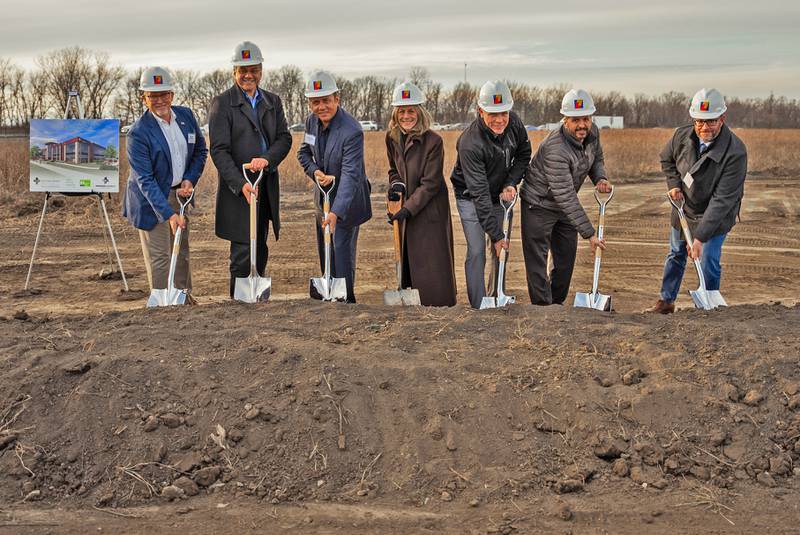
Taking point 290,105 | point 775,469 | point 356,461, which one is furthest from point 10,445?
point 290,105

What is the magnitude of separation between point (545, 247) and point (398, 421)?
111 inches

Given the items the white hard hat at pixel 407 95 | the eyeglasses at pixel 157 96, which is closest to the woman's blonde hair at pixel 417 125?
the white hard hat at pixel 407 95

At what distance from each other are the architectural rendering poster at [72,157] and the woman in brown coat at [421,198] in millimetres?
3494

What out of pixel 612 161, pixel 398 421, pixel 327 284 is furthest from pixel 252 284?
pixel 612 161

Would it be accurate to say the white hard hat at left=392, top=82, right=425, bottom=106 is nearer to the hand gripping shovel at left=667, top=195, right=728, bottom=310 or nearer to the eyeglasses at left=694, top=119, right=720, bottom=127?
the eyeglasses at left=694, top=119, right=720, bottom=127

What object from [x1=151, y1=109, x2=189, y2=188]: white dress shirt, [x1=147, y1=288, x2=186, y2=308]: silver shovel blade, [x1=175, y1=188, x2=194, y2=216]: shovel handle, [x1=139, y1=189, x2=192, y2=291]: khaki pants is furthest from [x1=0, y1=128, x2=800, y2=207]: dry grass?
[x1=147, y1=288, x2=186, y2=308]: silver shovel blade

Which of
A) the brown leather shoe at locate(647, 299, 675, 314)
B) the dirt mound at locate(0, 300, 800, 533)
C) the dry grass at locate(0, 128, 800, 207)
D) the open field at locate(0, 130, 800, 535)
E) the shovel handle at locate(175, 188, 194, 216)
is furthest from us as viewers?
the dry grass at locate(0, 128, 800, 207)

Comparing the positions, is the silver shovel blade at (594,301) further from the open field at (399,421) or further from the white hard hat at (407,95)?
the white hard hat at (407,95)

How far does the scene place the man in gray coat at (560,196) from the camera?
7.12 metres

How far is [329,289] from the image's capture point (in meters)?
7.34

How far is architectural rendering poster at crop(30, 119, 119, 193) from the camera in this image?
9219mm

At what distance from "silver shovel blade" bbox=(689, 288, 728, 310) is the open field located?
8.1 inches

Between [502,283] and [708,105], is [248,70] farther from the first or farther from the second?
[708,105]

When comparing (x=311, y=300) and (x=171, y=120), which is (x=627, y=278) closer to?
(x=311, y=300)
